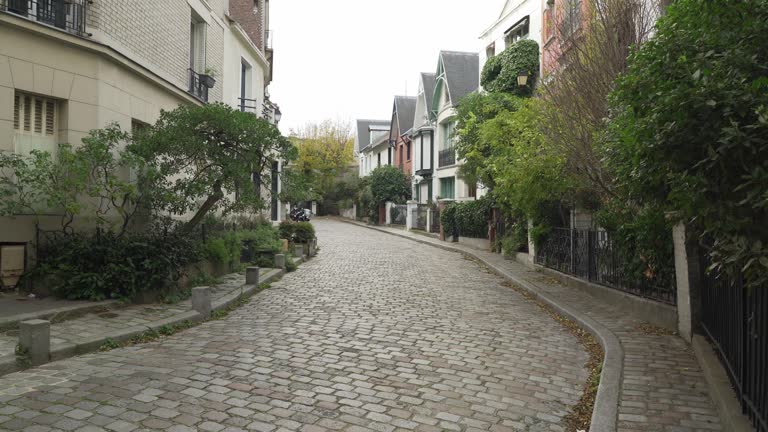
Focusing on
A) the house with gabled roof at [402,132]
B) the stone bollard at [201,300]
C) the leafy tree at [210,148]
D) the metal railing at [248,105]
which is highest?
the house with gabled roof at [402,132]

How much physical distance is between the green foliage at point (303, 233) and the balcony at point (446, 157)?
13721 millimetres

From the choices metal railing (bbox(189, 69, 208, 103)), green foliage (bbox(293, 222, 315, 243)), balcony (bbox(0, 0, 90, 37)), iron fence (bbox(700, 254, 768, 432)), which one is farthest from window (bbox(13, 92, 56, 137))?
green foliage (bbox(293, 222, 315, 243))

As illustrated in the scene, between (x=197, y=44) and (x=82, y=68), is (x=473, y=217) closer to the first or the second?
(x=197, y=44)

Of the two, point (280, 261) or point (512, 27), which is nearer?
point (280, 261)

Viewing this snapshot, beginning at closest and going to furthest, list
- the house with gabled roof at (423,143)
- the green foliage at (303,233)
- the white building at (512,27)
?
the green foliage at (303,233) < the white building at (512,27) < the house with gabled roof at (423,143)

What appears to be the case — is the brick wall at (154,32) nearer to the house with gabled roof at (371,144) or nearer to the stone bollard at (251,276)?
the stone bollard at (251,276)

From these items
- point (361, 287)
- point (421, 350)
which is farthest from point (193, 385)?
point (361, 287)

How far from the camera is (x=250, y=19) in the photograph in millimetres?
21188

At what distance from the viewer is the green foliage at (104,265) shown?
7922 mm

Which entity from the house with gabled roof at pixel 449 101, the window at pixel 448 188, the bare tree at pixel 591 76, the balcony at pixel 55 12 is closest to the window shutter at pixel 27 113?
the balcony at pixel 55 12

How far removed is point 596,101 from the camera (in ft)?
32.9

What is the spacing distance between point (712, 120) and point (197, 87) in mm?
12572

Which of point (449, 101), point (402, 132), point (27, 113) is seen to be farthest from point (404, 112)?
point (27, 113)

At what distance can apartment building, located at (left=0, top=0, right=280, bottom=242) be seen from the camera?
7973 millimetres
